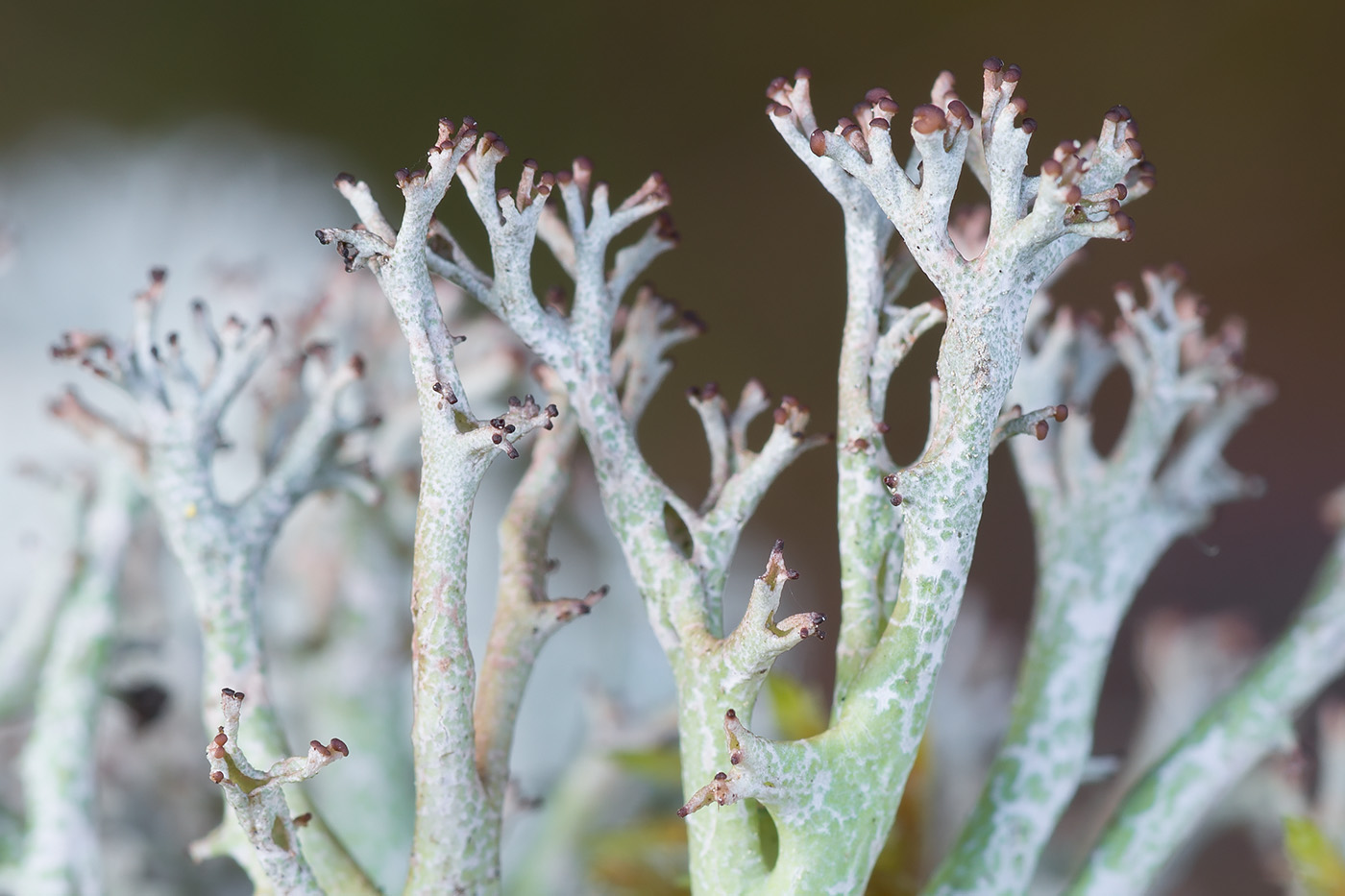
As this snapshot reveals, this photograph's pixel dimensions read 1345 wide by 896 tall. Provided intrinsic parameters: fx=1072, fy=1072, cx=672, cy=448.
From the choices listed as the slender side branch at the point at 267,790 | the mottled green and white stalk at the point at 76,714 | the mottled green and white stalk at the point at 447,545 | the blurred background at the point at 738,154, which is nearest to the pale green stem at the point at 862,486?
the mottled green and white stalk at the point at 447,545

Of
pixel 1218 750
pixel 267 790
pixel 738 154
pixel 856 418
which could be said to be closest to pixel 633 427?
pixel 856 418

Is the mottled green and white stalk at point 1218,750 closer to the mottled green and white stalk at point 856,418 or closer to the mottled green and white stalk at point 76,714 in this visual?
the mottled green and white stalk at point 856,418

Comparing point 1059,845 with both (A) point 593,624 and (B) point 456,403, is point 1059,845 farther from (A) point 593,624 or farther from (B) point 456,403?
(B) point 456,403

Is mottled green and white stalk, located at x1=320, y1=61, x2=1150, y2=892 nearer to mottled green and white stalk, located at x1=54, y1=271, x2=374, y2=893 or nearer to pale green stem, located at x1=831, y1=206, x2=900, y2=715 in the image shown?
pale green stem, located at x1=831, y1=206, x2=900, y2=715

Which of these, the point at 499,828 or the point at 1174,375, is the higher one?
the point at 1174,375

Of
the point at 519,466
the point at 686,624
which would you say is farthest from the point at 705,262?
the point at 686,624

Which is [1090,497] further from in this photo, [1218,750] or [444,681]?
[444,681]
